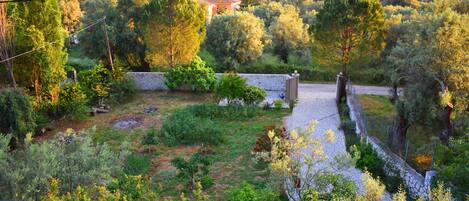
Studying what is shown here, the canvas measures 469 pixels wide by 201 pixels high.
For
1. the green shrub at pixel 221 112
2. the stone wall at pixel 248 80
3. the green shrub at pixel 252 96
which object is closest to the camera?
the green shrub at pixel 221 112

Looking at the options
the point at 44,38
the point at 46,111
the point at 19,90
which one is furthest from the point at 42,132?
the point at 44,38

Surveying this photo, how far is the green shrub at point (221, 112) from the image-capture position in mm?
19109

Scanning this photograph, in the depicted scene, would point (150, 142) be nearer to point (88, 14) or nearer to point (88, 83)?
point (88, 83)

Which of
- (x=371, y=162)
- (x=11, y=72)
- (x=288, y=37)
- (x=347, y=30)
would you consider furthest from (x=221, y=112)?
(x=288, y=37)

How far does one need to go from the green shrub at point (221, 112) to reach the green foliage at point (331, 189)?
9.64 m

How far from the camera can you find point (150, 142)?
16.1 metres

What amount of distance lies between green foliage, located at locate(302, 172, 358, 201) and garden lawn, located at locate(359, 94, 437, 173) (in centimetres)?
433

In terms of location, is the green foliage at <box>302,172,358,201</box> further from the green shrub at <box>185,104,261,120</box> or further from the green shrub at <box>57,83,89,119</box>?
the green shrub at <box>57,83,89,119</box>

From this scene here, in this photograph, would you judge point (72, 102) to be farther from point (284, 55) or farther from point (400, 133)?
point (284, 55)

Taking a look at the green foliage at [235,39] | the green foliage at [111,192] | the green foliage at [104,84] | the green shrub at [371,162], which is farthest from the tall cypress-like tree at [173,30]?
the green foliage at [111,192]

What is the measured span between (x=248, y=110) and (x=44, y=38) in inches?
334

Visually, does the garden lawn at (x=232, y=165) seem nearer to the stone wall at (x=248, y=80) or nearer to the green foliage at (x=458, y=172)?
the green foliage at (x=458, y=172)

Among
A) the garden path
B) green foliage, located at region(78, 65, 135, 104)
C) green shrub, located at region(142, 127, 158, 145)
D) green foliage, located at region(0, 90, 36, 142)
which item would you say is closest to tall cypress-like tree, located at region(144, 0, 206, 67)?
green foliage, located at region(78, 65, 135, 104)

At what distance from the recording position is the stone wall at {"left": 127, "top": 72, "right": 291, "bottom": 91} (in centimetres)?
2327
